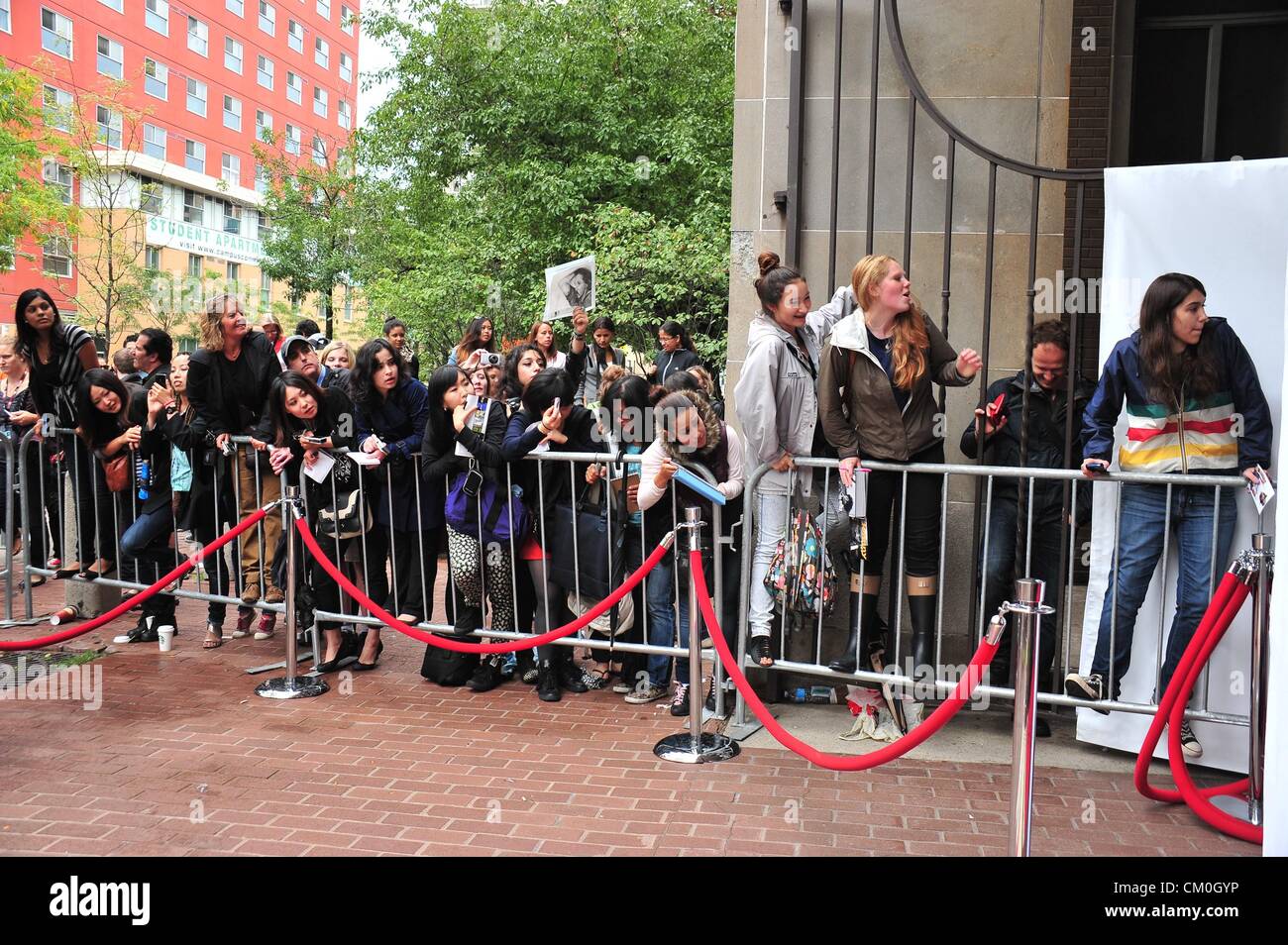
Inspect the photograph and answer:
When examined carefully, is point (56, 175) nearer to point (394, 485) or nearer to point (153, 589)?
point (153, 589)

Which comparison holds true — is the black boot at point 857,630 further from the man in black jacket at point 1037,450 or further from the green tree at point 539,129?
the green tree at point 539,129

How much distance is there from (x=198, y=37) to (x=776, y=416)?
54605mm

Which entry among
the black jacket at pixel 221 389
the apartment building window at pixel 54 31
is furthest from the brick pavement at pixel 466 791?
the apartment building window at pixel 54 31

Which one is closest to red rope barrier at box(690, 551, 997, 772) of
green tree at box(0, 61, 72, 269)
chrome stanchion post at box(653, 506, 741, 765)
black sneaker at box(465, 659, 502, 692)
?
chrome stanchion post at box(653, 506, 741, 765)

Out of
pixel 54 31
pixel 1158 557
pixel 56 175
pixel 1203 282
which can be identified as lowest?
pixel 1158 557

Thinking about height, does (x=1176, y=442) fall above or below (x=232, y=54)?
below

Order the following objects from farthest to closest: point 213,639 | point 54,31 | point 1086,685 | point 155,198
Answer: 1. point 155,198
2. point 54,31
3. point 213,639
4. point 1086,685

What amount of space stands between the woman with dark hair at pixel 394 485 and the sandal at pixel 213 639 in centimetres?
127

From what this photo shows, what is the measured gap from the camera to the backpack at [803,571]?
5.81 metres

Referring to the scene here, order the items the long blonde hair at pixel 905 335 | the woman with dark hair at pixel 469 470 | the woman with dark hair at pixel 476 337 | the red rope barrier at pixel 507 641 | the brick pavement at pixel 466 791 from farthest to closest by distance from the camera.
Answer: the woman with dark hair at pixel 476 337, the woman with dark hair at pixel 469 470, the long blonde hair at pixel 905 335, the red rope barrier at pixel 507 641, the brick pavement at pixel 466 791

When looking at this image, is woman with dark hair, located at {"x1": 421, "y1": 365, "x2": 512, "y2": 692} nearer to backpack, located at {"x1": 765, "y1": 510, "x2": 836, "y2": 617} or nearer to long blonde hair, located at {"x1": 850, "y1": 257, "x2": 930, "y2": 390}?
backpack, located at {"x1": 765, "y1": 510, "x2": 836, "y2": 617}

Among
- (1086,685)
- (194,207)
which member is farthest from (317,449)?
(194,207)

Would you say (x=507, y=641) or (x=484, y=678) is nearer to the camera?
(x=507, y=641)

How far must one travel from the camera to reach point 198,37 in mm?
51656
